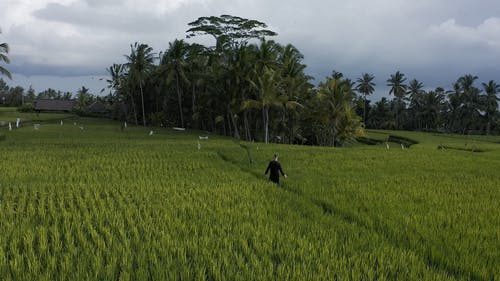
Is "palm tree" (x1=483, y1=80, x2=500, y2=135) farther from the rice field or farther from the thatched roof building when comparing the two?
the thatched roof building

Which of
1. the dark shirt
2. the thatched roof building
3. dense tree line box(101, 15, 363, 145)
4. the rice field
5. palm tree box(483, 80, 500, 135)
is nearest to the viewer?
the rice field

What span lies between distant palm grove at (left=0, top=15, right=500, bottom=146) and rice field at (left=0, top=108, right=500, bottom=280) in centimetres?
1869

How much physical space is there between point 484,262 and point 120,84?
177 ft

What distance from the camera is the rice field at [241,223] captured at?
599 centimetres

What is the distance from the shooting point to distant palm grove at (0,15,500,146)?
3466 cm

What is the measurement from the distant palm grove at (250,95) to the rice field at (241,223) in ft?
61.3

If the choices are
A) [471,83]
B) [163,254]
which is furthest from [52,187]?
[471,83]

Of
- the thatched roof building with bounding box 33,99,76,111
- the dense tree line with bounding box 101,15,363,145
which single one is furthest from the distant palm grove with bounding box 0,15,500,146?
the thatched roof building with bounding box 33,99,76,111

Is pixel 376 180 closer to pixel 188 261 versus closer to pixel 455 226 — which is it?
pixel 455 226

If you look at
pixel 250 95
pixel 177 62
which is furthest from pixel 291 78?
pixel 177 62

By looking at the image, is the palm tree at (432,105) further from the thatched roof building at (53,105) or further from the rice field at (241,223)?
the thatched roof building at (53,105)

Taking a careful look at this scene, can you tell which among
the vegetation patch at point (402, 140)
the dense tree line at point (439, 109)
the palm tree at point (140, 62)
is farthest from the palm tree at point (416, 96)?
the palm tree at point (140, 62)

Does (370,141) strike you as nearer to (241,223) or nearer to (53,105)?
(241,223)

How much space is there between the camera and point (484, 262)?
20.7 feet
